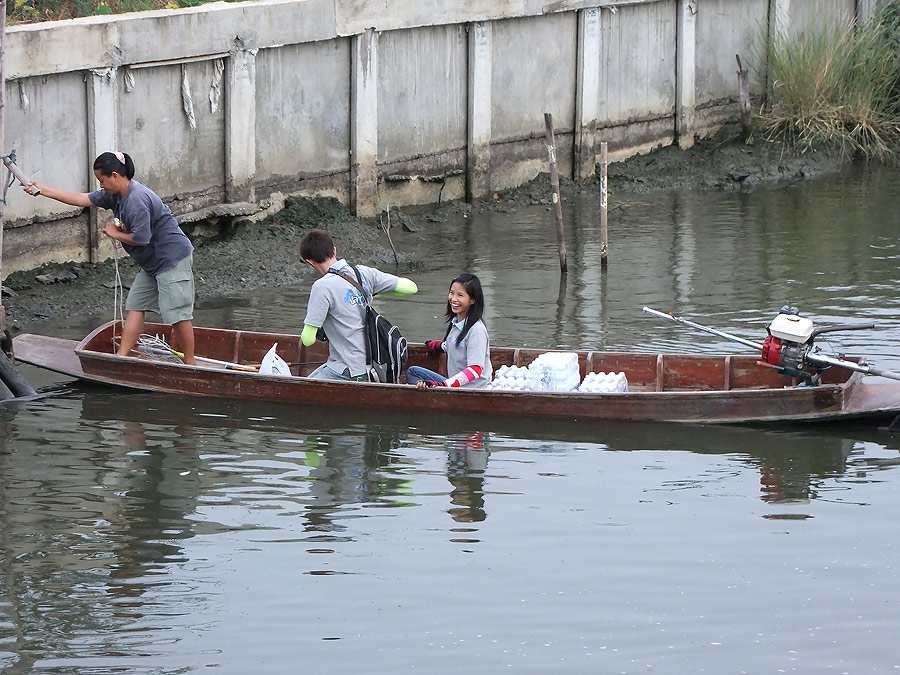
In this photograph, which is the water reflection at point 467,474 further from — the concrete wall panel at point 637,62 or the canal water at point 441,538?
the concrete wall panel at point 637,62

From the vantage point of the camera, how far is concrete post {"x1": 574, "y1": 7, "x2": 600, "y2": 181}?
1719 centimetres

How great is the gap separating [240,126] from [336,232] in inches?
61.2

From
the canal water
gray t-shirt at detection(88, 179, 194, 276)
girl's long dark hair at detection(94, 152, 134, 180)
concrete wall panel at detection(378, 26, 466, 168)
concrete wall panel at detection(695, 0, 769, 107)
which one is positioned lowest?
the canal water

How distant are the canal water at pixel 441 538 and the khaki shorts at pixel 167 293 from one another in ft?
2.23

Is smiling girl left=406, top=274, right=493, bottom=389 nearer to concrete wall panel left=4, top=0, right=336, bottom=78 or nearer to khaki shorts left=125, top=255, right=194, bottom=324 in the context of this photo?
khaki shorts left=125, top=255, right=194, bottom=324

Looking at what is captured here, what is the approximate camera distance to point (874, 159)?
62.6 feet

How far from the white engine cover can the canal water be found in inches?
27.3

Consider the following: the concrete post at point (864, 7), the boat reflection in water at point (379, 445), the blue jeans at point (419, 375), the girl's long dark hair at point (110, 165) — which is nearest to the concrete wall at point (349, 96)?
the concrete post at point (864, 7)

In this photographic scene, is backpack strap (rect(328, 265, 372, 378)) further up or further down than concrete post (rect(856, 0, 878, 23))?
further down

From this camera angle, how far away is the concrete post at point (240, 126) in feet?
45.5

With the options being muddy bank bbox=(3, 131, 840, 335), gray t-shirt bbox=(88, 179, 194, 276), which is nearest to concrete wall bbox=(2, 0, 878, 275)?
muddy bank bbox=(3, 131, 840, 335)

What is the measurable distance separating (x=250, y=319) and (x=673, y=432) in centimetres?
465

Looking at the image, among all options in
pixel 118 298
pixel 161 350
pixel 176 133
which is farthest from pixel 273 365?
pixel 176 133

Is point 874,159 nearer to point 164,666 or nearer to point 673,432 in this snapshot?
point 673,432
